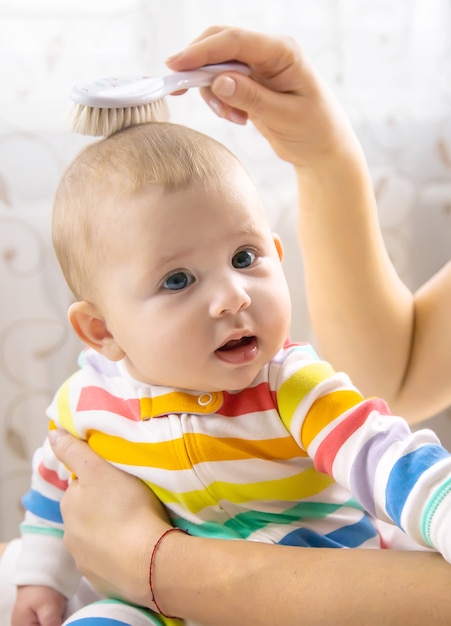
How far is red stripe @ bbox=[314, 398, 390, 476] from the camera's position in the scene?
0.82 m

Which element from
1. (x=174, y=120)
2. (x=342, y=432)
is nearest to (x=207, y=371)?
(x=342, y=432)

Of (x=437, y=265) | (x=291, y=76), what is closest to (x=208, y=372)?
(x=291, y=76)

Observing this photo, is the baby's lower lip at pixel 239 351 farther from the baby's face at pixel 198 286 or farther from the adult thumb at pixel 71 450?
the adult thumb at pixel 71 450

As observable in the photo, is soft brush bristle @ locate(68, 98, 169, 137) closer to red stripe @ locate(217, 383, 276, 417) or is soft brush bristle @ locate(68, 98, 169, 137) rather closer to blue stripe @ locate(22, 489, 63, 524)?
red stripe @ locate(217, 383, 276, 417)

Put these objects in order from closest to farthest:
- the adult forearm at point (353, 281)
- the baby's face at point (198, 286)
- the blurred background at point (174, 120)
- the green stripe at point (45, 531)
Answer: the baby's face at point (198, 286) < the green stripe at point (45, 531) < the adult forearm at point (353, 281) < the blurred background at point (174, 120)

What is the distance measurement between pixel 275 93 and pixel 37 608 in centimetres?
68

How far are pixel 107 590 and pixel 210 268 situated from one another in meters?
0.38

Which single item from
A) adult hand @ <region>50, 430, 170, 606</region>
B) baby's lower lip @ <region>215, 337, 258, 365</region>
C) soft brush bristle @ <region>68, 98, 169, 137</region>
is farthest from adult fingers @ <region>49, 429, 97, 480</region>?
soft brush bristle @ <region>68, 98, 169, 137</region>

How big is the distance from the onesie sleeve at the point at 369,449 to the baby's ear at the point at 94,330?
0.19 m

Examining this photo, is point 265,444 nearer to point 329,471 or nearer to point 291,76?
point 329,471

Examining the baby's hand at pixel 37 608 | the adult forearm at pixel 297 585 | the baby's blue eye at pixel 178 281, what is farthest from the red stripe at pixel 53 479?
the baby's blue eye at pixel 178 281

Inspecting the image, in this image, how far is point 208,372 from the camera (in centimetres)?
85

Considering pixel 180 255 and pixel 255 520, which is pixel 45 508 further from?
pixel 180 255

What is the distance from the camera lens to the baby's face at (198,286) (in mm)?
831
